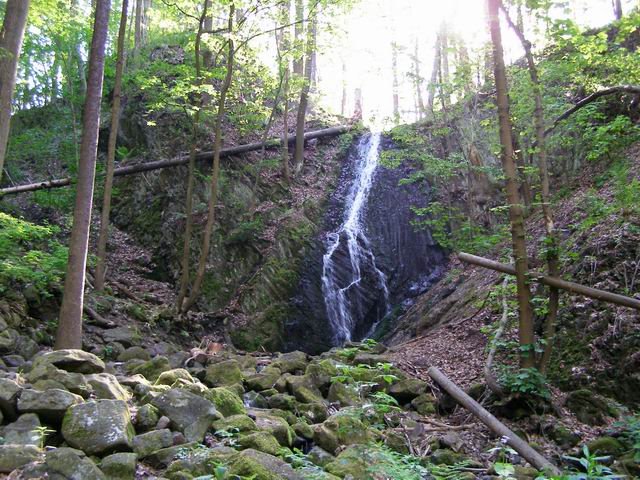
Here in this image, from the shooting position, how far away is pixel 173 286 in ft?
43.9

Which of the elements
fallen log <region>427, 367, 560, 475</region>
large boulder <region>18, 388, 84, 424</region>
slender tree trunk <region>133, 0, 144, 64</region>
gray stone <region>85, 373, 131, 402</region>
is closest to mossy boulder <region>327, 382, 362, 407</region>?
fallen log <region>427, 367, 560, 475</region>

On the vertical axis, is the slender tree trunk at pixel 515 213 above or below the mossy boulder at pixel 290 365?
above

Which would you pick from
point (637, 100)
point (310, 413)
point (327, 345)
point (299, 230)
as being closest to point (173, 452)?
point (310, 413)

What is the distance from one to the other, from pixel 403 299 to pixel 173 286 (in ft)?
22.3

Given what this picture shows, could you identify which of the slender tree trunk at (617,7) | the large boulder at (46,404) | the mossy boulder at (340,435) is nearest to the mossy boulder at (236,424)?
the mossy boulder at (340,435)

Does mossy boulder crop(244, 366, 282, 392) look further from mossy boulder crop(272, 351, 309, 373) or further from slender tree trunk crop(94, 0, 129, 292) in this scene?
slender tree trunk crop(94, 0, 129, 292)

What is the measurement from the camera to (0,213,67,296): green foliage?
27.3 ft

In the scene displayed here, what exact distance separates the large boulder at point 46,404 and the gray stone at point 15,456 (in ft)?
1.96

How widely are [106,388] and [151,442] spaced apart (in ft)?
3.42

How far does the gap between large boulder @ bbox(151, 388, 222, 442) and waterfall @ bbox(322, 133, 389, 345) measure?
27.0 ft

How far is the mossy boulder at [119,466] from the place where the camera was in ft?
11.9

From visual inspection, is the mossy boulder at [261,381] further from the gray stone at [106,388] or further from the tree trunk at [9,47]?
the tree trunk at [9,47]

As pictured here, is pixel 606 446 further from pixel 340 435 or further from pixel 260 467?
pixel 260 467

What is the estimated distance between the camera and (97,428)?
4.08 meters
